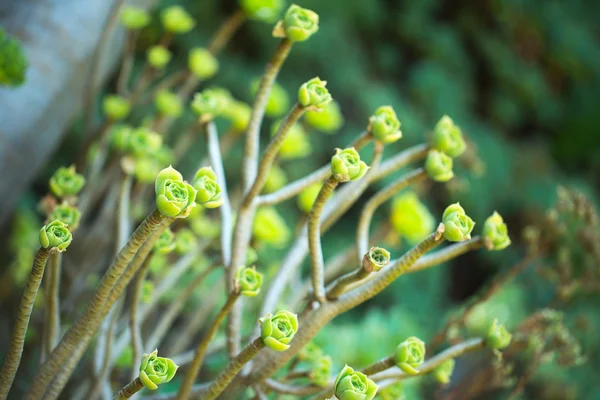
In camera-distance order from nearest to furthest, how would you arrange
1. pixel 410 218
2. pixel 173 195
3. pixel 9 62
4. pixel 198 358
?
pixel 173 195 < pixel 198 358 < pixel 9 62 < pixel 410 218

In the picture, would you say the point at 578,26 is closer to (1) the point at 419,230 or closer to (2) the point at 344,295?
(1) the point at 419,230

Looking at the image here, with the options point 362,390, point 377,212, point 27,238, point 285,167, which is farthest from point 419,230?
point 377,212

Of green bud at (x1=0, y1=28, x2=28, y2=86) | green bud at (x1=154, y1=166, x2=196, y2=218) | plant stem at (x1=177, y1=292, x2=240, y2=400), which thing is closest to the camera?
green bud at (x1=154, y1=166, x2=196, y2=218)

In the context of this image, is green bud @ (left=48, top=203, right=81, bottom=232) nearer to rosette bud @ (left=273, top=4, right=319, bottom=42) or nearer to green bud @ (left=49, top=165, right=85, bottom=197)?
green bud @ (left=49, top=165, right=85, bottom=197)

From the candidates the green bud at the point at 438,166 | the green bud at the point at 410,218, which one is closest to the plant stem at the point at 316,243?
the green bud at the point at 438,166

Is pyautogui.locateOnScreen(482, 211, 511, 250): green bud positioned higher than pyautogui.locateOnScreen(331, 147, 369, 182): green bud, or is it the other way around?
pyautogui.locateOnScreen(331, 147, 369, 182): green bud

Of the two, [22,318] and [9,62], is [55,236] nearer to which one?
[22,318]

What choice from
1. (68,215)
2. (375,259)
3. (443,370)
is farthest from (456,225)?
(68,215)

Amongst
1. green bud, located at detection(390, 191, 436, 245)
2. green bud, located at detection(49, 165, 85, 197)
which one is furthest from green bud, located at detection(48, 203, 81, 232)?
green bud, located at detection(390, 191, 436, 245)
